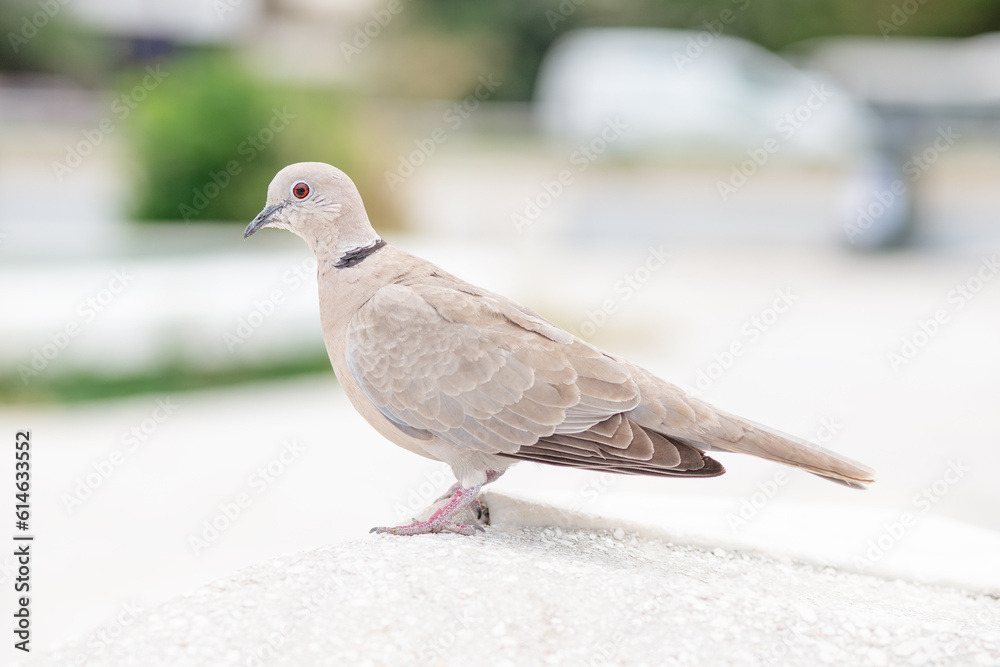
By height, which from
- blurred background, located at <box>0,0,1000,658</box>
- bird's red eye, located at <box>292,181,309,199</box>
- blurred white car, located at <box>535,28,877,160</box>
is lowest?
blurred background, located at <box>0,0,1000,658</box>

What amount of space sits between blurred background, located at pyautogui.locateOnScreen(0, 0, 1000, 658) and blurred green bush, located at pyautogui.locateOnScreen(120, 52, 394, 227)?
0.11ft

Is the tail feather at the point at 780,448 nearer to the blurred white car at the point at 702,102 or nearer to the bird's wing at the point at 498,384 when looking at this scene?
the bird's wing at the point at 498,384

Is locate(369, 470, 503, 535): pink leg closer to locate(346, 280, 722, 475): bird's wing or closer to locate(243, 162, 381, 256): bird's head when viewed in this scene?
locate(346, 280, 722, 475): bird's wing

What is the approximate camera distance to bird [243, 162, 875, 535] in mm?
3344

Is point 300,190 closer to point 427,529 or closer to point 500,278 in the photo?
point 427,529

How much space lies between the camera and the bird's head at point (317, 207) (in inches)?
140

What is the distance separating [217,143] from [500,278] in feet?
11.5

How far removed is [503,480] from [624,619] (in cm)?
486

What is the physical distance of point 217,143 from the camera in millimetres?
11867

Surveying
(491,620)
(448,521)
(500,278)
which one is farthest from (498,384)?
(500,278)

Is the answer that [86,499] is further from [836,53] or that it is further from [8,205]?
[836,53]

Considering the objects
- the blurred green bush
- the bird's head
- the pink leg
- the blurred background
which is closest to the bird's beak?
the bird's head

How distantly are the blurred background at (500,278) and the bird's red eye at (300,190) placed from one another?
1409 millimetres

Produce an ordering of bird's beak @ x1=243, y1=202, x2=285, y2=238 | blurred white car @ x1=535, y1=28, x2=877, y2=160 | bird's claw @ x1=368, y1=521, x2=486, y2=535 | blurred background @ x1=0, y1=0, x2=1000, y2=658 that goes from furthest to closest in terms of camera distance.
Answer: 1. blurred white car @ x1=535, y1=28, x2=877, y2=160
2. blurred background @ x1=0, y1=0, x2=1000, y2=658
3. bird's beak @ x1=243, y1=202, x2=285, y2=238
4. bird's claw @ x1=368, y1=521, x2=486, y2=535
